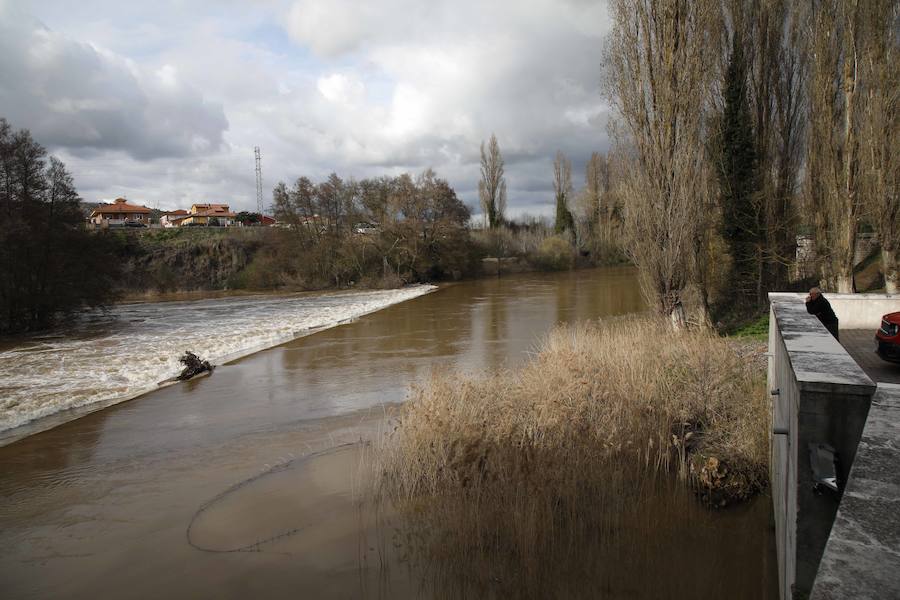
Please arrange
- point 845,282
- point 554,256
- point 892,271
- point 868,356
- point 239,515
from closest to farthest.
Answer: point 239,515, point 868,356, point 892,271, point 845,282, point 554,256

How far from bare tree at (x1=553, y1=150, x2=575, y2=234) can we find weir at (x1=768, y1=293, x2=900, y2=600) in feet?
189

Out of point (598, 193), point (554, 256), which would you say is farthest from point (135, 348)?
point (598, 193)

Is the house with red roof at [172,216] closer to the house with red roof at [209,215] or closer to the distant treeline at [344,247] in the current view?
the house with red roof at [209,215]

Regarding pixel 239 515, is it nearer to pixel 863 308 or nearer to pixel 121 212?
pixel 863 308

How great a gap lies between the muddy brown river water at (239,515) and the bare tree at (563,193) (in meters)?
50.9

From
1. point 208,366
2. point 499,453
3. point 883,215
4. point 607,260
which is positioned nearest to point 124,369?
point 208,366

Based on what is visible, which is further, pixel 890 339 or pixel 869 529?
pixel 890 339

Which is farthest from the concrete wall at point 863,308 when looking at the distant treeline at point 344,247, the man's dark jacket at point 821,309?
the distant treeline at point 344,247

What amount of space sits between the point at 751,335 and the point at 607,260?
45.3 m

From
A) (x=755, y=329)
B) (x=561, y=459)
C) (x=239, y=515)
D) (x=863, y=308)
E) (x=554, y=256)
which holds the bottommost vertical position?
(x=239, y=515)

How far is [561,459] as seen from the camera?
597 cm

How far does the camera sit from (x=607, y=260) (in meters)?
57.4

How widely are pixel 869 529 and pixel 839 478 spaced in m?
1.00

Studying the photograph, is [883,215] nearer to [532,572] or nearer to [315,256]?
[532,572]
